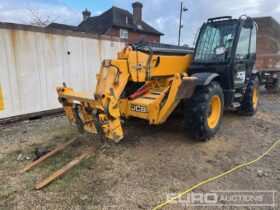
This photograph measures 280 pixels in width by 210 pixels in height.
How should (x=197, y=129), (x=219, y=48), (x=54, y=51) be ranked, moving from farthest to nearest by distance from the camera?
(x=54, y=51) → (x=219, y=48) → (x=197, y=129)

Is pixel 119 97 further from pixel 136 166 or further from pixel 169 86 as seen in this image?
pixel 136 166

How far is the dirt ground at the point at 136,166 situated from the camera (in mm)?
2676

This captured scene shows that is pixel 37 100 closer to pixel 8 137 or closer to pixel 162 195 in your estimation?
pixel 8 137

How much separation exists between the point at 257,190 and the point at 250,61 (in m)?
3.73

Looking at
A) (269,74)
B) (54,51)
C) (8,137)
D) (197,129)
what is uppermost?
(54,51)

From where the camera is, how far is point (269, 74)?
998 cm

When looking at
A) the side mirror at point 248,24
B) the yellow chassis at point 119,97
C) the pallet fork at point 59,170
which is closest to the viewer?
the pallet fork at point 59,170

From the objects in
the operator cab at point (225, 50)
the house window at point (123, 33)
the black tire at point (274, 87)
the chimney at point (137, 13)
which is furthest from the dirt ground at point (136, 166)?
the chimney at point (137, 13)

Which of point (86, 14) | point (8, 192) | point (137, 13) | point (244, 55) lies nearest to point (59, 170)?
point (8, 192)

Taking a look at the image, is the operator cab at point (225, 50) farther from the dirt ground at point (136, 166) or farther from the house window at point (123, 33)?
the house window at point (123, 33)

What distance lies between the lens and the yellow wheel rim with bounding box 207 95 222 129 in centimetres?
442

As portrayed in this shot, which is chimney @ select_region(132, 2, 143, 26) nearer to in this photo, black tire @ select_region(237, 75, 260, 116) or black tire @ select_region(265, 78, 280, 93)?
black tire @ select_region(265, 78, 280, 93)

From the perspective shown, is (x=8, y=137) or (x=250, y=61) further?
(x=250, y=61)

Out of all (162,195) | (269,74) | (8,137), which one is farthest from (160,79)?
(269,74)
